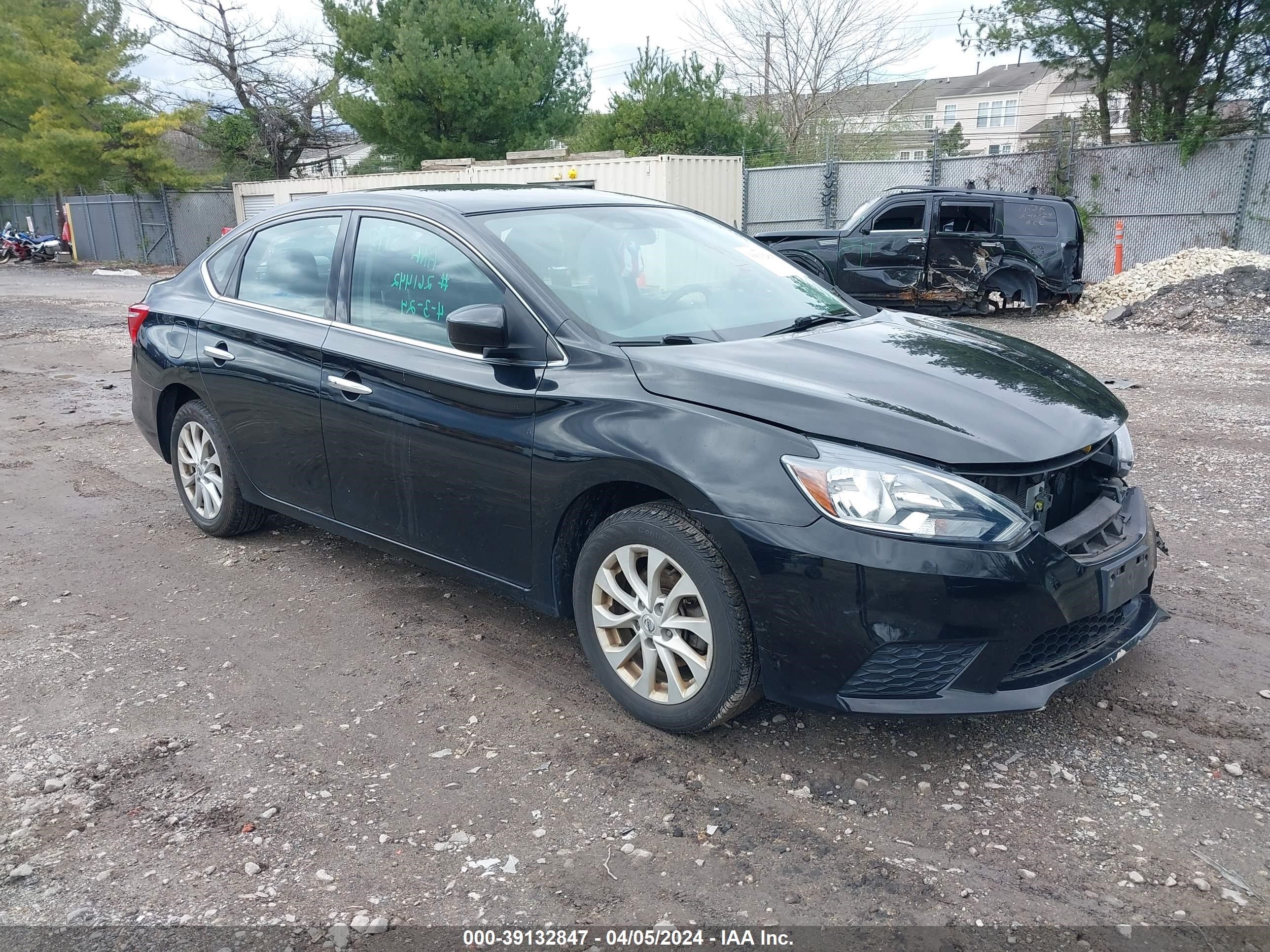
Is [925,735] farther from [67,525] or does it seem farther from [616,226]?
[67,525]

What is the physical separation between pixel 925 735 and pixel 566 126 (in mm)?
29587

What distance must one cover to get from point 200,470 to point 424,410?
2032 millimetres

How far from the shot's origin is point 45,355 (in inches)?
476

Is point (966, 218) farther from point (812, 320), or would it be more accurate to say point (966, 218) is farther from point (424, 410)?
point (424, 410)

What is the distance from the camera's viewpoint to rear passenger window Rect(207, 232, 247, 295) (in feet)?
16.4

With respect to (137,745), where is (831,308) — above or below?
above

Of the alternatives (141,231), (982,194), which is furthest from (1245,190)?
(141,231)

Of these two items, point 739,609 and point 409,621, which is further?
point 409,621

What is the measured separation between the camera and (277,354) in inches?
175

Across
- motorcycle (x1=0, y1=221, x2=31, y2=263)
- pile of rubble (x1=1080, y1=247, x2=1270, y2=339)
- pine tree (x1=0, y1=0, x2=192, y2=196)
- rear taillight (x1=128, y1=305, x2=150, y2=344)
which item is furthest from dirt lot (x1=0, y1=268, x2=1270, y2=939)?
motorcycle (x1=0, y1=221, x2=31, y2=263)

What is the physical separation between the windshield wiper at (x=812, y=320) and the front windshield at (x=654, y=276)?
20mm

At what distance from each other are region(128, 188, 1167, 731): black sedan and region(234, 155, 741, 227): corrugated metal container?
45.3ft

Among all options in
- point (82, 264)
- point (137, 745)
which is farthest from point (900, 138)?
point (137, 745)

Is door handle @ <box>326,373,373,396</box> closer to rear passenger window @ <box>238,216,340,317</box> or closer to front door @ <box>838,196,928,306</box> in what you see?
rear passenger window @ <box>238,216,340,317</box>
